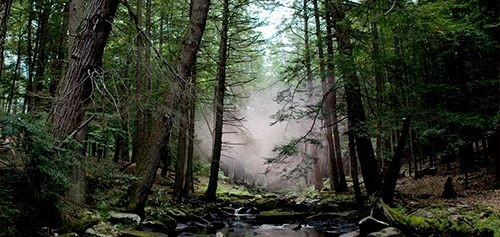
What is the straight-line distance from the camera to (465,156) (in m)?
14.1

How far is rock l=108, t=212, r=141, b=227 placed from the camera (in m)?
8.71

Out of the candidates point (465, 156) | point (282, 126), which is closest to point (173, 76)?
point (465, 156)

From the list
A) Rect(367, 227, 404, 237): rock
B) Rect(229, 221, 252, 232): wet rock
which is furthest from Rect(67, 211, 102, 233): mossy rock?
Rect(367, 227, 404, 237): rock

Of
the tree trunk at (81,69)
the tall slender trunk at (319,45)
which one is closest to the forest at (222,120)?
the tree trunk at (81,69)

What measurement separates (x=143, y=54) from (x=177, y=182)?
442 inches

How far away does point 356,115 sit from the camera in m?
12.2

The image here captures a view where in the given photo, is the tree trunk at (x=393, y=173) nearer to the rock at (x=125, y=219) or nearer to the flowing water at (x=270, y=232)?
the flowing water at (x=270, y=232)

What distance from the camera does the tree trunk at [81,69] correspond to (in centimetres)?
523

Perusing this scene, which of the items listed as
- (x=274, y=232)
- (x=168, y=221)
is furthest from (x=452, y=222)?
(x=168, y=221)

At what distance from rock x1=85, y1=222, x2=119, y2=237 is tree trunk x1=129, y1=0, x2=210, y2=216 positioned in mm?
1476

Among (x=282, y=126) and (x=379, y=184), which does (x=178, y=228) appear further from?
(x=282, y=126)

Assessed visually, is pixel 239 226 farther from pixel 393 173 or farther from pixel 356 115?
pixel 393 173

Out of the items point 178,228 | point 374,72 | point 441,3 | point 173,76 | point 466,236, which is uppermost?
point 441,3

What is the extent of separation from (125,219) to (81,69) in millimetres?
4744
